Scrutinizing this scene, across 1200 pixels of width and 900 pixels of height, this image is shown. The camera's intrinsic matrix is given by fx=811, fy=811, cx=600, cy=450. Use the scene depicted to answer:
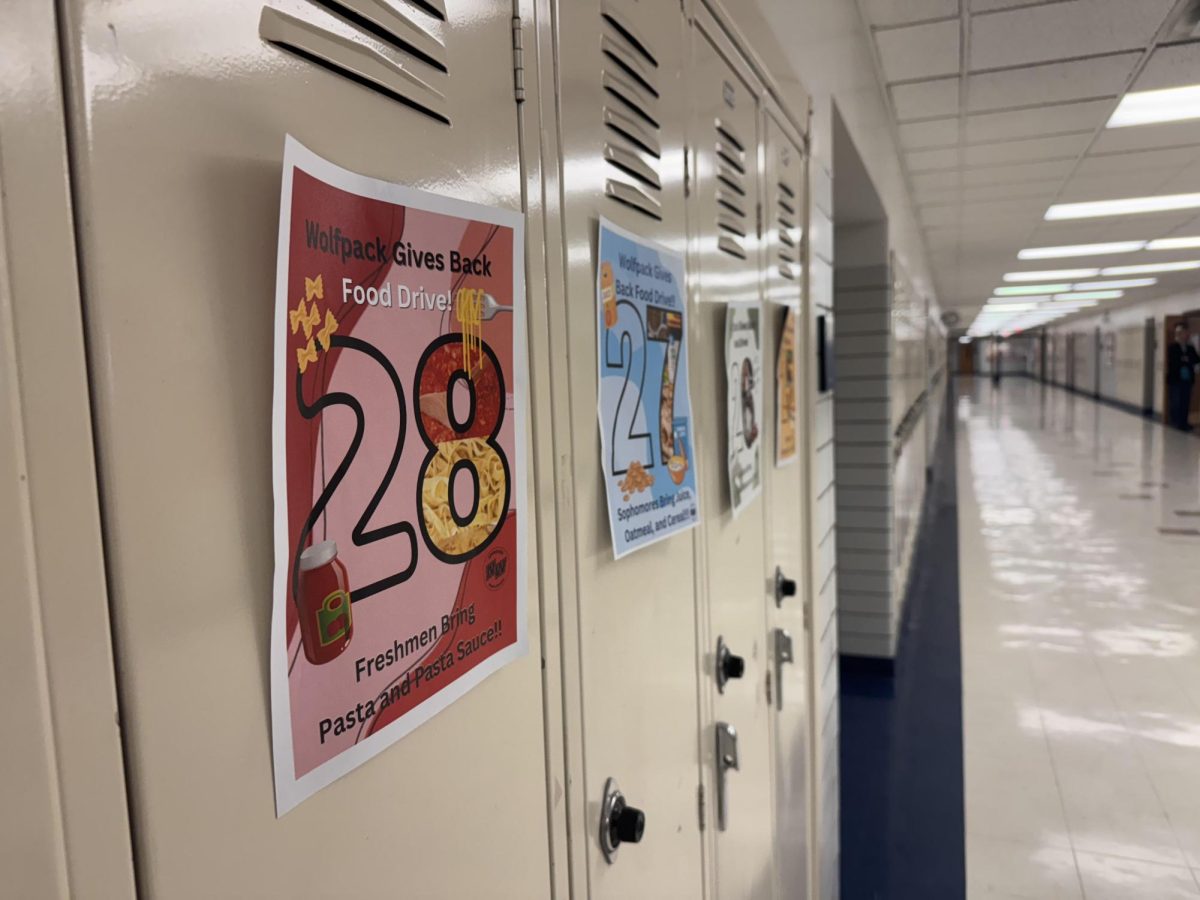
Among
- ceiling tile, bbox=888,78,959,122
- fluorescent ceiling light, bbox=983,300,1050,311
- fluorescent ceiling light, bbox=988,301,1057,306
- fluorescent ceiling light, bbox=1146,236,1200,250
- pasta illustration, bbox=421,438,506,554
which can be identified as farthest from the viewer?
fluorescent ceiling light, bbox=983,300,1050,311

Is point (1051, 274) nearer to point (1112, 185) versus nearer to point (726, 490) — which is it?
point (1112, 185)

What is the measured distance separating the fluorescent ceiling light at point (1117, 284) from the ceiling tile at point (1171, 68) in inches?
416

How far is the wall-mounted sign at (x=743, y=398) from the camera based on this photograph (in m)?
1.41

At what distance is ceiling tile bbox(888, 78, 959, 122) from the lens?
3758 mm

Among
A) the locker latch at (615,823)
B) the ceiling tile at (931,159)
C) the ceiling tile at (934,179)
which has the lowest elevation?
the locker latch at (615,823)

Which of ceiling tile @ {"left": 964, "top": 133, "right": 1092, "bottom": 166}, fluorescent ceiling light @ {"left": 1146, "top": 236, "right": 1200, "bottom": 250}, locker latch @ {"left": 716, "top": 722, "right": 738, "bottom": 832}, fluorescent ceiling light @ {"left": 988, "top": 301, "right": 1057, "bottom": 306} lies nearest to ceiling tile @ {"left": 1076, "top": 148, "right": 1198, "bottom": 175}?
ceiling tile @ {"left": 964, "top": 133, "right": 1092, "bottom": 166}

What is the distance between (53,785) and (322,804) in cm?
19

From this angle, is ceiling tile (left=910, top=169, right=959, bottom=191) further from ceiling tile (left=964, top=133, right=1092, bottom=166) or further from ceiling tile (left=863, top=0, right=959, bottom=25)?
ceiling tile (left=863, top=0, right=959, bottom=25)

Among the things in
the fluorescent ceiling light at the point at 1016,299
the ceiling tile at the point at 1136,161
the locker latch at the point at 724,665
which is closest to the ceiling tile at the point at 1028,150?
the ceiling tile at the point at 1136,161

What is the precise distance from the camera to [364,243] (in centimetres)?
54

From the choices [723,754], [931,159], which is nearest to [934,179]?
[931,159]

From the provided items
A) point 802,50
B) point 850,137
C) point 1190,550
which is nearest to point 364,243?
point 802,50

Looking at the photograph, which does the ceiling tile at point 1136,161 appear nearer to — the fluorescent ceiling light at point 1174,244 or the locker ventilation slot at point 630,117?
the fluorescent ceiling light at point 1174,244

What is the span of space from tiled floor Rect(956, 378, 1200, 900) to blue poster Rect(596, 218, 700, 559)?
2.36 m
